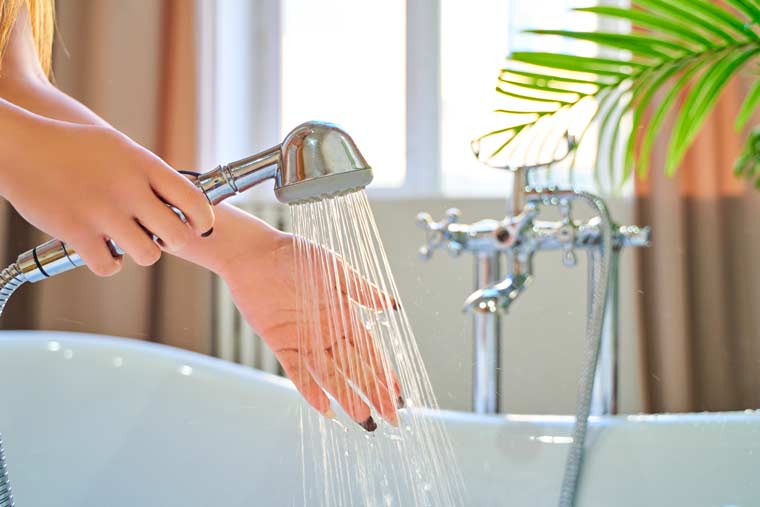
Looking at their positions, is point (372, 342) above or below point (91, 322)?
above

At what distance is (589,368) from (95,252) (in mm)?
747

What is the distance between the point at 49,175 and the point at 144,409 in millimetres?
819

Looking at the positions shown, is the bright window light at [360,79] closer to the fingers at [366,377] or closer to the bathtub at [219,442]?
the bathtub at [219,442]

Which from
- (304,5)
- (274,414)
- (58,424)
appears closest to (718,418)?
(274,414)

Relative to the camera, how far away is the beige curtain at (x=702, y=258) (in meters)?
1.65

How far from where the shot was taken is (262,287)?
0.63 m

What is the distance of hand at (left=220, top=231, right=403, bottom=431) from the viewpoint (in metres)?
0.59

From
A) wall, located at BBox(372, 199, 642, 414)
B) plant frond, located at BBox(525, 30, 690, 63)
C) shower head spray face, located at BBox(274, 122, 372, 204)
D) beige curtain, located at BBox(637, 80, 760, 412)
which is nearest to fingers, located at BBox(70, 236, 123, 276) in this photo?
shower head spray face, located at BBox(274, 122, 372, 204)

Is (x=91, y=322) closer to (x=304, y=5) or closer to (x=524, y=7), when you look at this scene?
(x=304, y=5)

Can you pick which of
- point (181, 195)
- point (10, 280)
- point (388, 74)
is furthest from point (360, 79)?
point (181, 195)

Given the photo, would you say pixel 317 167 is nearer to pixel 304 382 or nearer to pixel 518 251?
pixel 304 382

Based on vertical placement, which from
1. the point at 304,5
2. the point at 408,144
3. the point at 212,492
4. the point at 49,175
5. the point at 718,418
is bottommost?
the point at 212,492

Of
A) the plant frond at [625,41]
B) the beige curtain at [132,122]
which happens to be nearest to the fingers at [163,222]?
the plant frond at [625,41]

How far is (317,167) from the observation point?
449 mm
